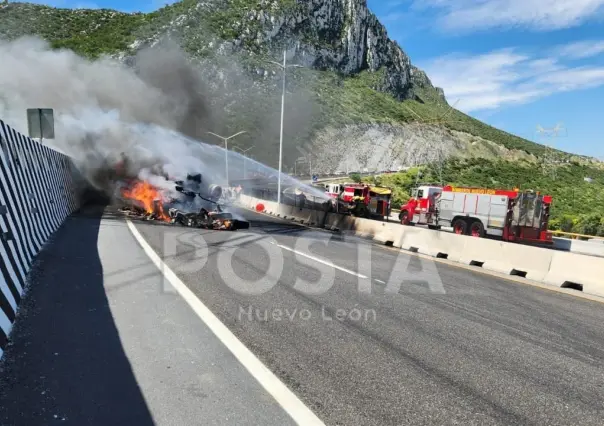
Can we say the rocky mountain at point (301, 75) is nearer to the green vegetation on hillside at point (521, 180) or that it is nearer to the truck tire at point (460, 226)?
the green vegetation on hillside at point (521, 180)

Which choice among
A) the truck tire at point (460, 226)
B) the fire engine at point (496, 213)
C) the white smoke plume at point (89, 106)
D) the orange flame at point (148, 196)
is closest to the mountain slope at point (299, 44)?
the white smoke plume at point (89, 106)

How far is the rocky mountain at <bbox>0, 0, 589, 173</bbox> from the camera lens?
7344 centimetres

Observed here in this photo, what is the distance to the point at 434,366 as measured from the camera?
421cm

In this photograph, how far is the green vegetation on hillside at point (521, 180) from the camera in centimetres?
5612

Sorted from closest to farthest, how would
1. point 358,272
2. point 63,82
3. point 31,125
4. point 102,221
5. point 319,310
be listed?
point 319,310 < point 358,272 < point 31,125 < point 102,221 < point 63,82

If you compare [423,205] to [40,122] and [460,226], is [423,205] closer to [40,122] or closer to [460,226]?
[460,226]

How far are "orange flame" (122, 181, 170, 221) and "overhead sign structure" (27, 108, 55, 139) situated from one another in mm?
4227

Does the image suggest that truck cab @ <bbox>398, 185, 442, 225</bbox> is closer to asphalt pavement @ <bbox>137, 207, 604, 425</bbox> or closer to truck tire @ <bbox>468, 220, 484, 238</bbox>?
truck tire @ <bbox>468, 220, 484, 238</bbox>

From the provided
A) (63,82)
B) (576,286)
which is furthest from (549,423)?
(63,82)

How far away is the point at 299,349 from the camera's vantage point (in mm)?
4469

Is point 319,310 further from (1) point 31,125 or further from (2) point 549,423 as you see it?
(1) point 31,125

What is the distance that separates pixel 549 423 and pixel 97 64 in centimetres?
3123

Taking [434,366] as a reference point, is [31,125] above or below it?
above

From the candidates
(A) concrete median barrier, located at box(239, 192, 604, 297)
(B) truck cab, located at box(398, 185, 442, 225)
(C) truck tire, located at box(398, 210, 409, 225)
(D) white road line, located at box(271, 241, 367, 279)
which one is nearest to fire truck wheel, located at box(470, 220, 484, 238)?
(B) truck cab, located at box(398, 185, 442, 225)
